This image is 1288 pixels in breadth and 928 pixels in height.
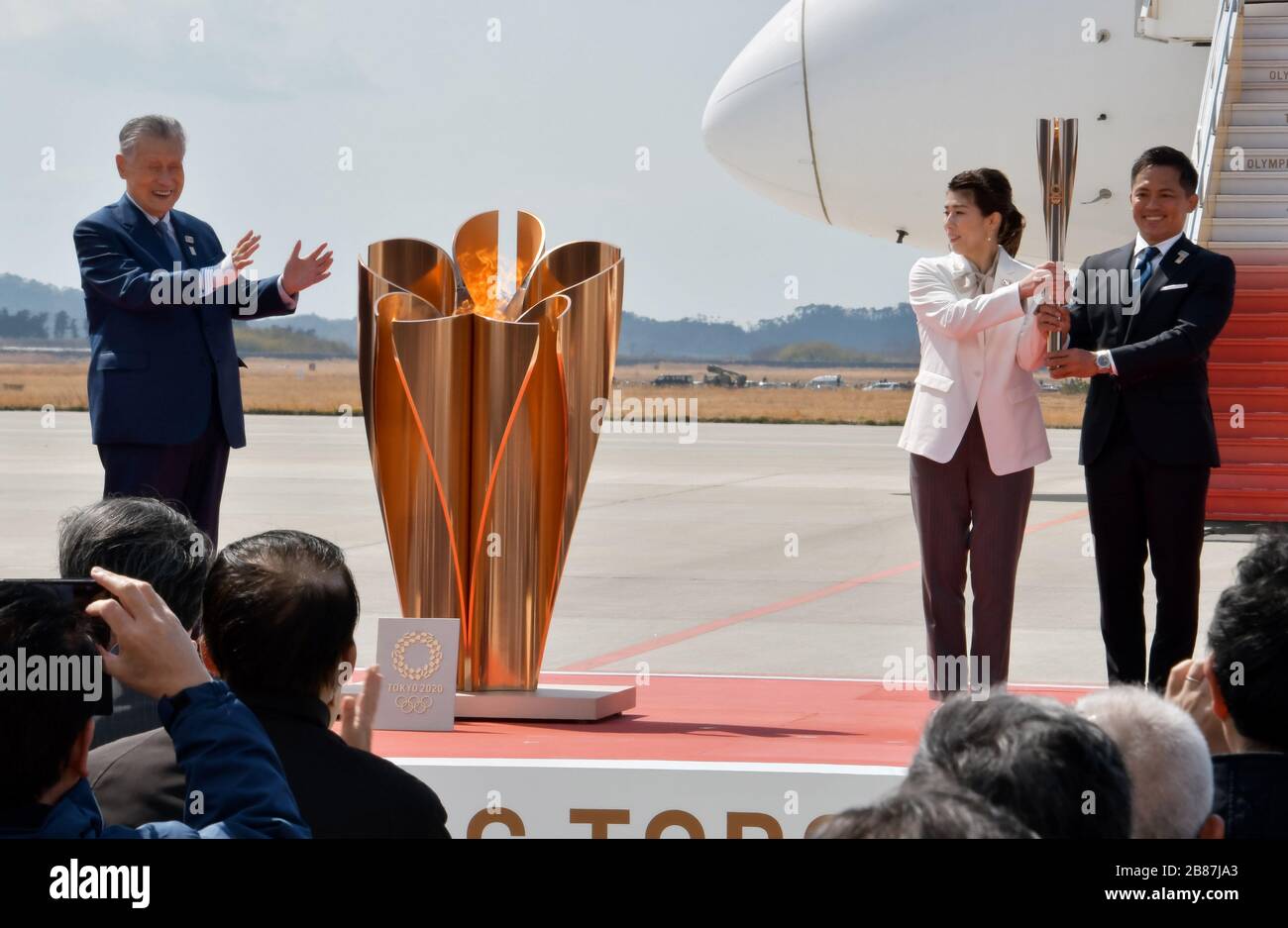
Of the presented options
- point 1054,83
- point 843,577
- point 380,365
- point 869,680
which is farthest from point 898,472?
point 380,365

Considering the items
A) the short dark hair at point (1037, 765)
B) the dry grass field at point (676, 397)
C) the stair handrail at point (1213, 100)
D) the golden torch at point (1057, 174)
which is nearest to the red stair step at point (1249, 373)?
the stair handrail at point (1213, 100)

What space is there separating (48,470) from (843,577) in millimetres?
11284

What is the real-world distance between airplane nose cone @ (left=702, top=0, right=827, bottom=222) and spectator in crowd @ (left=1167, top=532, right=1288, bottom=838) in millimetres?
10698

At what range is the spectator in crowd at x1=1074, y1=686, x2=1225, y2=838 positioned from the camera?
1.94m

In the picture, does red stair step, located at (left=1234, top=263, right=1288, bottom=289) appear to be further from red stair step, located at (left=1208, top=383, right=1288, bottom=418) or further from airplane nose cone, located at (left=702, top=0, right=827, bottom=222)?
airplane nose cone, located at (left=702, top=0, right=827, bottom=222)

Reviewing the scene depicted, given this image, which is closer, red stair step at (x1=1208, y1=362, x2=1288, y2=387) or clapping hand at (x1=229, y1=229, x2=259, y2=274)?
clapping hand at (x1=229, y1=229, x2=259, y2=274)

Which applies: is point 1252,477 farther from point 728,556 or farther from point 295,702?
point 295,702

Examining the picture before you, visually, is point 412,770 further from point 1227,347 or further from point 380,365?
point 1227,347

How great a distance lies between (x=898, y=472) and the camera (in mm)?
18078

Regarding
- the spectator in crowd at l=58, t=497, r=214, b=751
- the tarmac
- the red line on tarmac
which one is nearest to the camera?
the spectator in crowd at l=58, t=497, r=214, b=751

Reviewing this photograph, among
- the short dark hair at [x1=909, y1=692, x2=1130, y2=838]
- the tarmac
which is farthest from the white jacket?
the short dark hair at [x1=909, y1=692, x2=1130, y2=838]

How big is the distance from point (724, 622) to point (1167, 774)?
5595 millimetres

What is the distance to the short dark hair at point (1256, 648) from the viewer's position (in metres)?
2.17

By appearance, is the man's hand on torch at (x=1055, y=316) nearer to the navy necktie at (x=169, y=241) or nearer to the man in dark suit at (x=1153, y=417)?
the man in dark suit at (x=1153, y=417)
